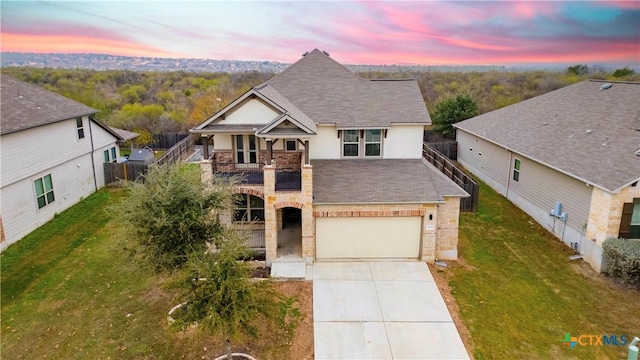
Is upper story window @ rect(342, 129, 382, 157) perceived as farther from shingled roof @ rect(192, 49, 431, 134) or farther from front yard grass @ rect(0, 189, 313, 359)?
front yard grass @ rect(0, 189, 313, 359)

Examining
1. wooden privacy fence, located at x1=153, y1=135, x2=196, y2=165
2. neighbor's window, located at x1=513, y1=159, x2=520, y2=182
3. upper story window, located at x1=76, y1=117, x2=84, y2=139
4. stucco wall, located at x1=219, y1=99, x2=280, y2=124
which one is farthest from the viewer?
wooden privacy fence, located at x1=153, y1=135, x2=196, y2=165

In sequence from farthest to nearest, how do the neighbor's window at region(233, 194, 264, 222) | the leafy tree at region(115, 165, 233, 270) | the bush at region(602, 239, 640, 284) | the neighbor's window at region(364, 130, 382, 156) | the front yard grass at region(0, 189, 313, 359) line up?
the neighbor's window at region(364, 130, 382, 156), the neighbor's window at region(233, 194, 264, 222), the bush at region(602, 239, 640, 284), the front yard grass at region(0, 189, 313, 359), the leafy tree at region(115, 165, 233, 270)

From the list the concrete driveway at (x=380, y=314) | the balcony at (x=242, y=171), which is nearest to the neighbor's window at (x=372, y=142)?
the balcony at (x=242, y=171)

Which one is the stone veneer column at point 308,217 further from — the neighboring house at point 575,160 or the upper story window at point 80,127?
the upper story window at point 80,127

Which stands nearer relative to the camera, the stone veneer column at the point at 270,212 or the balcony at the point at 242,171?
the stone veneer column at the point at 270,212

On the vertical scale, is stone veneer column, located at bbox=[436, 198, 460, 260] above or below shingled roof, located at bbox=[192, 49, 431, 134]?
below

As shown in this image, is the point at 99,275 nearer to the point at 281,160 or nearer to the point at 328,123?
the point at 281,160

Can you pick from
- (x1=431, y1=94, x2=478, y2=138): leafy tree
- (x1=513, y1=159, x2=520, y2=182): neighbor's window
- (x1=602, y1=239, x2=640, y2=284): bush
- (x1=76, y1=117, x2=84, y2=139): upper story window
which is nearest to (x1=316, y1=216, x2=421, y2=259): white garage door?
(x1=602, y1=239, x2=640, y2=284): bush

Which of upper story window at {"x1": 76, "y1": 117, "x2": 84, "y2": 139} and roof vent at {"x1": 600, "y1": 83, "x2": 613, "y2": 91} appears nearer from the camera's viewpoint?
roof vent at {"x1": 600, "y1": 83, "x2": 613, "y2": 91}
